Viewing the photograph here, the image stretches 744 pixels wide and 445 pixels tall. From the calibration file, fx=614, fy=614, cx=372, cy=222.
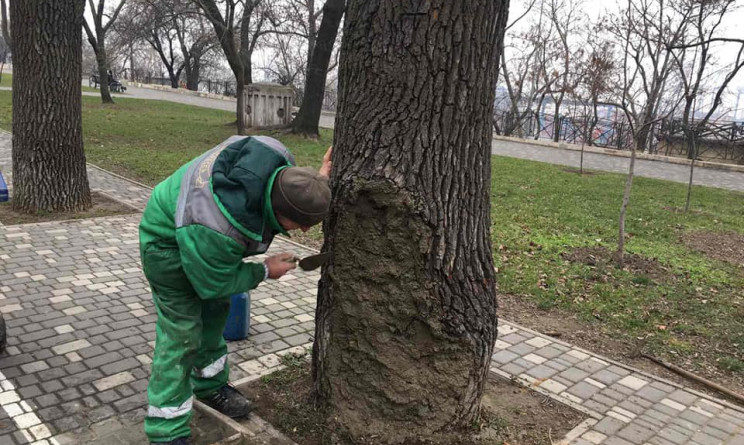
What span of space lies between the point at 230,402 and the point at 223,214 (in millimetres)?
1286

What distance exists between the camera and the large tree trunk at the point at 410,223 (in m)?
2.87

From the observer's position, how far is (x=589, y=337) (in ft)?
16.4

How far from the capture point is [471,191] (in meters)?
3.06

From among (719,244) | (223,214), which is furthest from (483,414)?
(719,244)

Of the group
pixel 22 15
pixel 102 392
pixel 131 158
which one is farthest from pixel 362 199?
pixel 131 158

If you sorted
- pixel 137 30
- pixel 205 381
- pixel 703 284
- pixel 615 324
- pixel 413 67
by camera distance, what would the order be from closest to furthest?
pixel 413 67 → pixel 205 381 → pixel 615 324 → pixel 703 284 → pixel 137 30

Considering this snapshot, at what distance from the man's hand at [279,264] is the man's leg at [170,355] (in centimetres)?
39

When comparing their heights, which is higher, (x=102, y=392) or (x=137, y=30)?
(x=137, y=30)

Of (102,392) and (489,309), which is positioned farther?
(102,392)

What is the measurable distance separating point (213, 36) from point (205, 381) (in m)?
19.1

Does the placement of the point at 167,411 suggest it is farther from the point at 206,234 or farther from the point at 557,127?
the point at 557,127

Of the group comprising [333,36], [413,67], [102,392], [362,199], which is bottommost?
[102,392]

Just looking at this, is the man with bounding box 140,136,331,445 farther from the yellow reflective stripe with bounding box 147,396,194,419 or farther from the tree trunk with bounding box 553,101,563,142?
the tree trunk with bounding box 553,101,563,142

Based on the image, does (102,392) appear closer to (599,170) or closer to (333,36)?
(333,36)
